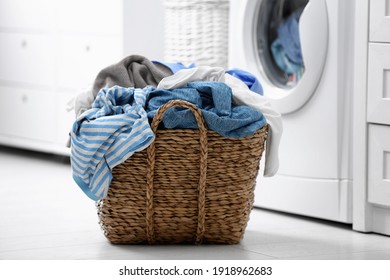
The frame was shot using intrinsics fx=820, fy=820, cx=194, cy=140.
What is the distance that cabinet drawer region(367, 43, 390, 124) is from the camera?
6.86ft

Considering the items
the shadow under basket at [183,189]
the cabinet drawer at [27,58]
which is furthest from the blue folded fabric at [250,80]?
the cabinet drawer at [27,58]

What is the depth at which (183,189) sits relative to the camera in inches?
74.9

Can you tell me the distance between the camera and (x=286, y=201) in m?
2.39

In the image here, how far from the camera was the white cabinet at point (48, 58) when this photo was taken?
306 cm

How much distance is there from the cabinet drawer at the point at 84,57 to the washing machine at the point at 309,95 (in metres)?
0.67

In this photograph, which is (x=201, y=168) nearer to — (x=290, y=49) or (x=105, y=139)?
(x=105, y=139)

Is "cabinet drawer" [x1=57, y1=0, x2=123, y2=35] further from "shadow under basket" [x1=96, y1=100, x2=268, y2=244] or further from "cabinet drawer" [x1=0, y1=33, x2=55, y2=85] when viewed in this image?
"shadow under basket" [x1=96, y1=100, x2=268, y2=244]

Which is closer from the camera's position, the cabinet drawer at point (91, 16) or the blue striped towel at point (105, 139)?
the blue striped towel at point (105, 139)

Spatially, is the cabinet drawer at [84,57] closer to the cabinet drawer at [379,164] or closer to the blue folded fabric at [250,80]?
the blue folded fabric at [250,80]

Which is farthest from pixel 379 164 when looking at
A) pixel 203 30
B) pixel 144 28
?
pixel 144 28

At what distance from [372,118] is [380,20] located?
0.25 meters
